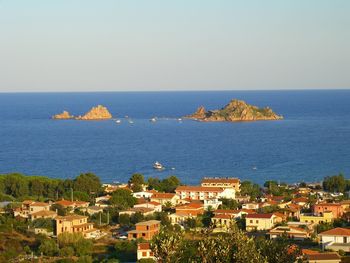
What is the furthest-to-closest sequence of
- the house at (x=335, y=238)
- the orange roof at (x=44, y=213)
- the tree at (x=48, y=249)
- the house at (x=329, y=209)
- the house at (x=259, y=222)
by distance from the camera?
the house at (x=329, y=209) → the orange roof at (x=44, y=213) → the house at (x=259, y=222) → the tree at (x=48, y=249) → the house at (x=335, y=238)

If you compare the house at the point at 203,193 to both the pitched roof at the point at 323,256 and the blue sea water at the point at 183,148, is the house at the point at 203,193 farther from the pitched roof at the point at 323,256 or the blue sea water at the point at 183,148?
the pitched roof at the point at 323,256

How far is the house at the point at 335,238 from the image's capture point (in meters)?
17.3

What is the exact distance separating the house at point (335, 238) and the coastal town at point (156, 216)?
3 centimetres

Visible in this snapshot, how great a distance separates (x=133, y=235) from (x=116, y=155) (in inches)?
1026

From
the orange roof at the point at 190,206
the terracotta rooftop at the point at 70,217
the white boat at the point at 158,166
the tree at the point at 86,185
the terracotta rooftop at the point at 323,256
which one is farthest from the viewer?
the white boat at the point at 158,166

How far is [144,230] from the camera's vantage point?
1895 centimetres

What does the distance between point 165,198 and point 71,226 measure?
5.65 meters

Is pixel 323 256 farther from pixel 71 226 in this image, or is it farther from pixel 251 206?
pixel 251 206

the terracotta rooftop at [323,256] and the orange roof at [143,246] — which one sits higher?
the terracotta rooftop at [323,256]

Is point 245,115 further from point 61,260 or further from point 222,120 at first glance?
point 61,260

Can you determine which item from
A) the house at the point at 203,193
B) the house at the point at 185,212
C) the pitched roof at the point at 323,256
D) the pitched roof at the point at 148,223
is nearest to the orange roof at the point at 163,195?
the house at the point at 203,193

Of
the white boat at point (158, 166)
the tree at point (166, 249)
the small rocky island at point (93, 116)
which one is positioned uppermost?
the tree at point (166, 249)

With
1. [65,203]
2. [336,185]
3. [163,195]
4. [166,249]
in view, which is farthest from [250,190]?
[166,249]

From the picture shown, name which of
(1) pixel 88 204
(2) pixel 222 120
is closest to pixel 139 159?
(1) pixel 88 204
